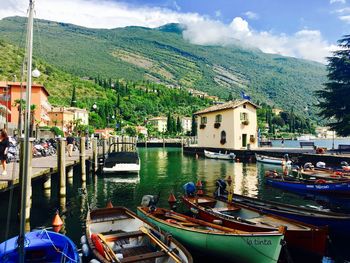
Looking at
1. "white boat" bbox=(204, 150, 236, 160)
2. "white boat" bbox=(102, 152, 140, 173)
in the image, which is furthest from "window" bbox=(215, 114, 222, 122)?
"white boat" bbox=(102, 152, 140, 173)

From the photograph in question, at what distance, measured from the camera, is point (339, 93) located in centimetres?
4338

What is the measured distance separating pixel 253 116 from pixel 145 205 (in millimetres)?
45321

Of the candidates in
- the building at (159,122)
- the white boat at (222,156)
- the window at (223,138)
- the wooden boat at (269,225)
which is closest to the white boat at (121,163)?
the wooden boat at (269,225)

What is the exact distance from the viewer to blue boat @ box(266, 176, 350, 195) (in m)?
23.0

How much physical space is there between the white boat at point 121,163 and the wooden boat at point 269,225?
54.5 feet

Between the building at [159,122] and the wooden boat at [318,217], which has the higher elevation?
the building at [159,122]

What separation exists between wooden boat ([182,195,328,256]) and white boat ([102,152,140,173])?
16.6m

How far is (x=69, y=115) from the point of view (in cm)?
10112

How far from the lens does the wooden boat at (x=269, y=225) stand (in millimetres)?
11289

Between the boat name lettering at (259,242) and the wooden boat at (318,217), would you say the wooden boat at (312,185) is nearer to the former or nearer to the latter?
the wooden boat at (318,217)

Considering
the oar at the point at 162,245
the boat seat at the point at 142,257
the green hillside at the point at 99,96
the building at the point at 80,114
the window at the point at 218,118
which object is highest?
the green hillside at the point at 99,96

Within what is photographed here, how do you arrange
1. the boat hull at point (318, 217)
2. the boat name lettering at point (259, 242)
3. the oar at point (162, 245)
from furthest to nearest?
the boat hull at point (318, 217)
the boat name lettering at point (259, 242)
the oar at point (162, 245)

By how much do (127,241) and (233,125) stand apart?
45.4 m

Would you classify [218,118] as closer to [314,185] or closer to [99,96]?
[314,185]
